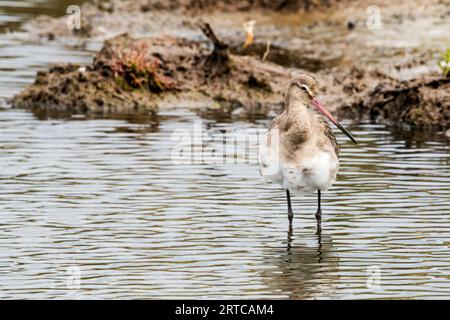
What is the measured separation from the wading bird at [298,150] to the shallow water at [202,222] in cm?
55

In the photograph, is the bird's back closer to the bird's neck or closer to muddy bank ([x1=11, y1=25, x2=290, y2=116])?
the bird's neck

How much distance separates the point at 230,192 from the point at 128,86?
6578 millimetres

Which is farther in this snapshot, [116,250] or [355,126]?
[355,126]

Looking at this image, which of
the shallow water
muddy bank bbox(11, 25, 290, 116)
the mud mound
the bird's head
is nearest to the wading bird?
the bird's head

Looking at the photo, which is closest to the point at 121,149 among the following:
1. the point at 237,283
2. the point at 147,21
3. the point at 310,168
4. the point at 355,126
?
the point at 355,126

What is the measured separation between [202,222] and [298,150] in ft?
4.38

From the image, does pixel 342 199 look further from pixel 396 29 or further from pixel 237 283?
pixel 396 29

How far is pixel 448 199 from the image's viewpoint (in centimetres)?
1404

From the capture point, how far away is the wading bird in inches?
495

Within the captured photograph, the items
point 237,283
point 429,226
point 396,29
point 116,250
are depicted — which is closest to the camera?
point 237,283

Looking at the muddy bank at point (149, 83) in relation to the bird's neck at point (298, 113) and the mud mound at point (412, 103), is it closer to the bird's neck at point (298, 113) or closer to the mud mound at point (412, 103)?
the mud mound at point (412, 103)

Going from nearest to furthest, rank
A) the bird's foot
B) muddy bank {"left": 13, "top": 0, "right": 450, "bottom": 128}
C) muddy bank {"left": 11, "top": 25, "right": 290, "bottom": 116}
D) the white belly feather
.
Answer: the white belly feather, the bird's foot, muddy bank {"left": 13, "top": 0, "right": 450, "bottom": 128}, muddy bank {"left": 11, "top": 25, "right": 290, "bottom": 116}

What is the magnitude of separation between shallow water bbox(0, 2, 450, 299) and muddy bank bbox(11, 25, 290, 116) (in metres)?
1.98
